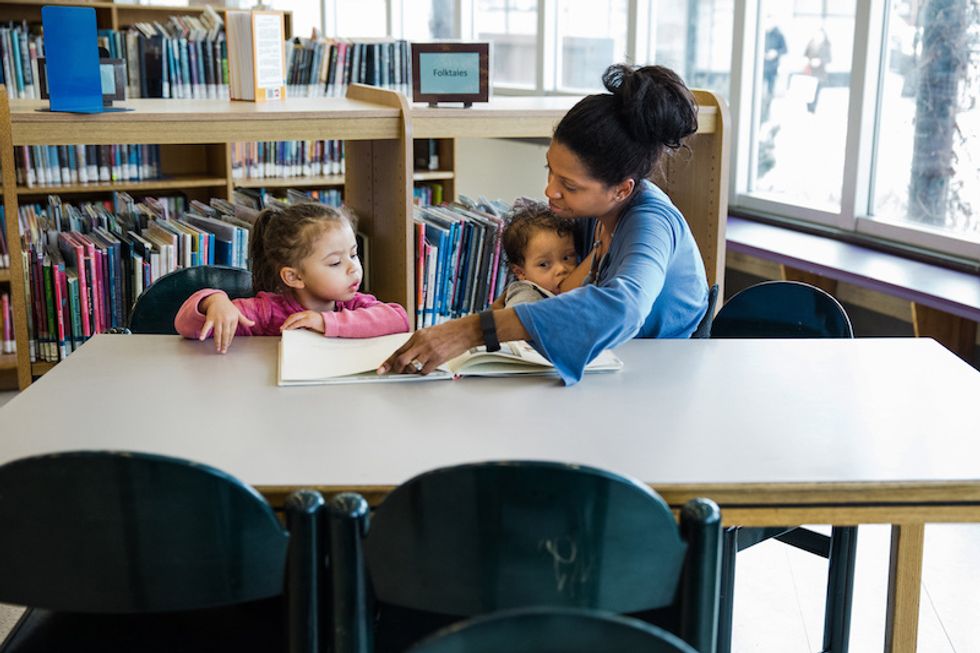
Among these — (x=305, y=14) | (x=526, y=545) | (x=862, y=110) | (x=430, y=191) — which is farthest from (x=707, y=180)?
(x=305, y=14)

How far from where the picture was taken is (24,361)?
2.46 m

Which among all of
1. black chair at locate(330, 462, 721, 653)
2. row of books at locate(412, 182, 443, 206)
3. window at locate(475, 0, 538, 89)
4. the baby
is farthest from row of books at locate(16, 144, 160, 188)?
black chair at locate(330, 462, 721, 653)

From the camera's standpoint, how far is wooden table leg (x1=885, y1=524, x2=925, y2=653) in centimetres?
151

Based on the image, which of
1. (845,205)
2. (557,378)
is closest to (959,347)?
(845,205)

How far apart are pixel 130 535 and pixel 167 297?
111cm

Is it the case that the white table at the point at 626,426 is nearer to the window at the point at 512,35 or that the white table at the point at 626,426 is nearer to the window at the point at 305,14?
the window at the point at 512,35

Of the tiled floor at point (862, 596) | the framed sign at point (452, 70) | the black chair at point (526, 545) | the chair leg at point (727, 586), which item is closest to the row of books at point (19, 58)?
the framed sign at point (452, 70)

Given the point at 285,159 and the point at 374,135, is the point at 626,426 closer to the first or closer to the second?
the point at 374,135

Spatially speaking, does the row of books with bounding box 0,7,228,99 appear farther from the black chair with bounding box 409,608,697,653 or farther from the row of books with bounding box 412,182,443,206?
the black chair with bounding box 409,608,697,653

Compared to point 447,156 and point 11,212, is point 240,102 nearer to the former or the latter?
point 11,212

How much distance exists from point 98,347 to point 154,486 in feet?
2.65

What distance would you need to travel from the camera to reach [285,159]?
196 inches

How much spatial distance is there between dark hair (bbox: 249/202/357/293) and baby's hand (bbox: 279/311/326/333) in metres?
0.19

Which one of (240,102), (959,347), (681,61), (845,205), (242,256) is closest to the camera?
(240,102)
